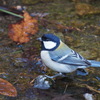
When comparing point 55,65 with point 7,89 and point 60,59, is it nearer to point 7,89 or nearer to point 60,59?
point 60,59

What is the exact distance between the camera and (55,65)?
11.0 ft

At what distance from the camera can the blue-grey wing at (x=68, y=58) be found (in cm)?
334

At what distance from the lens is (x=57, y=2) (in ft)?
18.5

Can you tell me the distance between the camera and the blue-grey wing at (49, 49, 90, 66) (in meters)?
3.34

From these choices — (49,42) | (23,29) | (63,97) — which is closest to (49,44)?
(49,42)

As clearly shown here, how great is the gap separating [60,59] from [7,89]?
775 millimetres

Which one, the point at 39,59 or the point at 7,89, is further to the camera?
the point at 39,59

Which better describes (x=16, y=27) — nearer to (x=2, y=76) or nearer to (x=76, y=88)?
(x=2, y=76)

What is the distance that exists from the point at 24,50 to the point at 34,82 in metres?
0.85

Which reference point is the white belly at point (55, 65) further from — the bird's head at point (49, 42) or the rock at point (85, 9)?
the rock at point (85, 9)

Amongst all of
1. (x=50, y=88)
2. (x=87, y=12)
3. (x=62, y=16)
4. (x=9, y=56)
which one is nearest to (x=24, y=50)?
(x=9, y=56)

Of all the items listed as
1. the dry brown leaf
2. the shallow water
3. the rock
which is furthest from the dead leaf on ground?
the rock

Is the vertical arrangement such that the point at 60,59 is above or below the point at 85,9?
below

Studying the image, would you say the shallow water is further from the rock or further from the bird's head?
the bird's head
